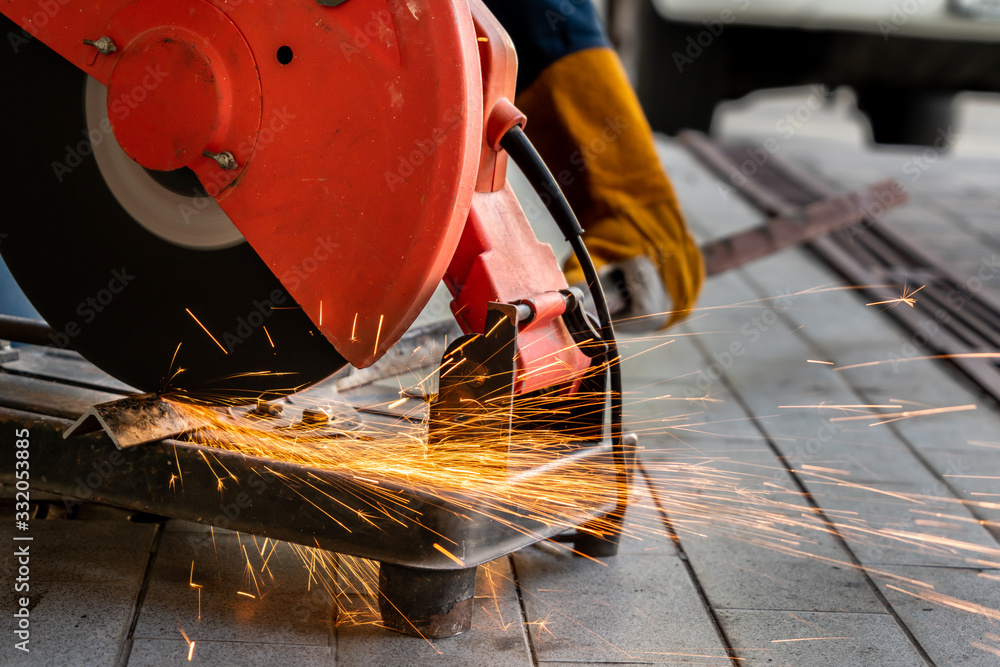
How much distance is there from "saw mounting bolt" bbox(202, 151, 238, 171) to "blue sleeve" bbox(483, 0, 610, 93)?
1.22 metres

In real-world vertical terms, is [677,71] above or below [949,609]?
above

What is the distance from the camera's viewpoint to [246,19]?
65.1 inches

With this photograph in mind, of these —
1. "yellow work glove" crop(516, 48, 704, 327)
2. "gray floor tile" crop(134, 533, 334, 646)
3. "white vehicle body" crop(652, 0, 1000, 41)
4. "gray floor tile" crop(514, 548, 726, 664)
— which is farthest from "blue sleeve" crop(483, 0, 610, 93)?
"white vehicle body" crop(652, 0, 1000, 41)

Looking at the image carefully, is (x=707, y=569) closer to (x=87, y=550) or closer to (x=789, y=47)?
(x=87, y=550)

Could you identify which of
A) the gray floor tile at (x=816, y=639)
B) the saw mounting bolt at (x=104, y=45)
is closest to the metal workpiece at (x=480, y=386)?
the gray floor tile at (x=816, y=639)

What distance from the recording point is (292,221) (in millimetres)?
1704

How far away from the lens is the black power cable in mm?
1825

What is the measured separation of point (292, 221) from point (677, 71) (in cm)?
441

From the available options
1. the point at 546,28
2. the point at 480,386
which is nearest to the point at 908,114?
the point at 546,28

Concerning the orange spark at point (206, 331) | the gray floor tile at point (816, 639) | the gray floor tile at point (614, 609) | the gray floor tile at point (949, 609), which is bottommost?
the gray floor tile at point (949, 609)

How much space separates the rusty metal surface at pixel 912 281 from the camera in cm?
366

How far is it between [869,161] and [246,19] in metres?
6.30

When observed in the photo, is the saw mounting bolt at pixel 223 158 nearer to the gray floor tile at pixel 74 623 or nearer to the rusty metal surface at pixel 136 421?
the rusty metal surface at pixel 136 421

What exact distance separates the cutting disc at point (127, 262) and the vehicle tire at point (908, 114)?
632 cm
